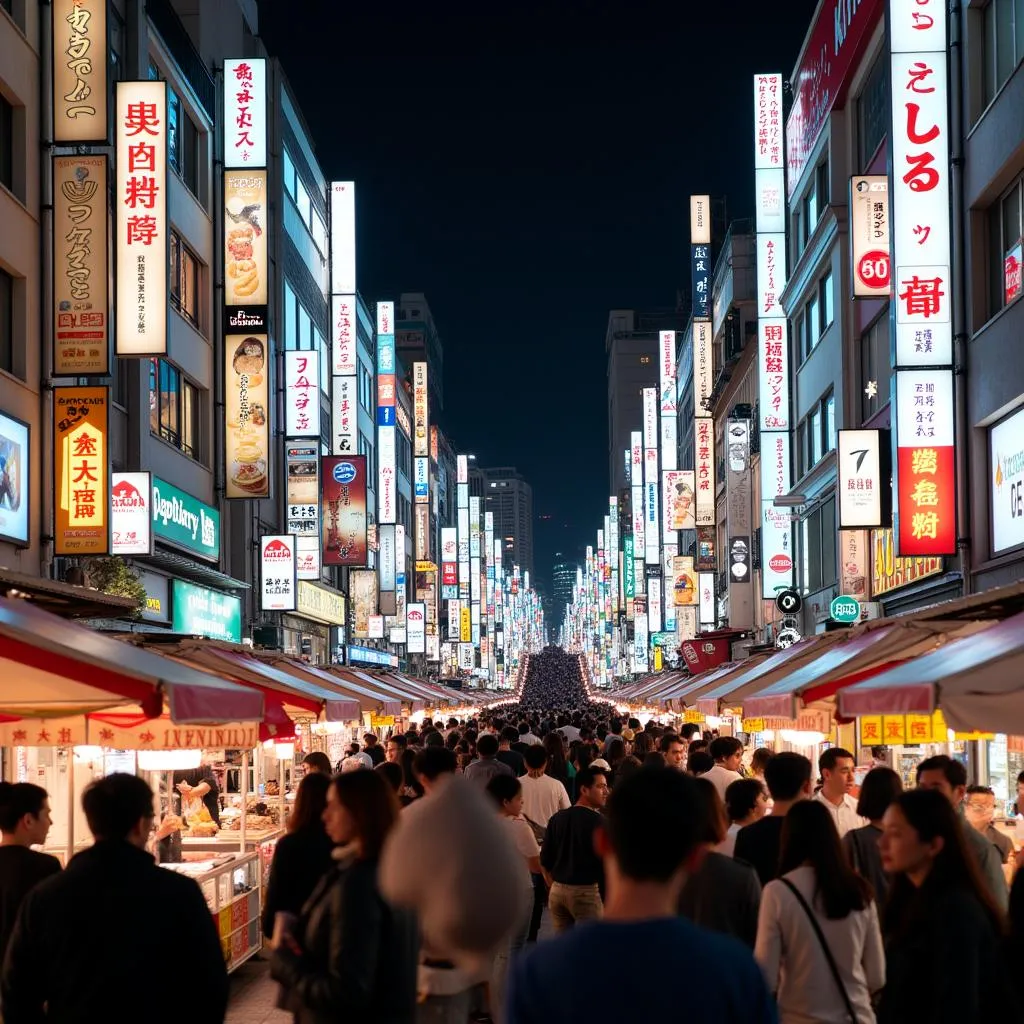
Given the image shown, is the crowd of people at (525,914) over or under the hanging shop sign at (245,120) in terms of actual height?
under

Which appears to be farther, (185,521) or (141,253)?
(185,521)

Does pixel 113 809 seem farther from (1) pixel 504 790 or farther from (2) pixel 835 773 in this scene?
(1) pixel 504 790

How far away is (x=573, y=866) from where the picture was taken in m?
11.1

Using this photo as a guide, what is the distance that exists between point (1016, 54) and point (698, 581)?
44213 mm

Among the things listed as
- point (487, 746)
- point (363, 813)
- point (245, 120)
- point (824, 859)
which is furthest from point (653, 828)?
point (245, 120)

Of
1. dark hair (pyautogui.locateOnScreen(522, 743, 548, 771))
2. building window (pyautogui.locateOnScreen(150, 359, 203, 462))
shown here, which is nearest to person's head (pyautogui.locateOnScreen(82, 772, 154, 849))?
dark hair (pyautogui.locateOnScreen(522, 743, 548, 771))

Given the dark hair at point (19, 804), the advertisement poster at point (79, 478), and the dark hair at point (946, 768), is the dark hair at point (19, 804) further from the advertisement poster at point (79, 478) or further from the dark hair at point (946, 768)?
the advertisement poster at point (79, 478)

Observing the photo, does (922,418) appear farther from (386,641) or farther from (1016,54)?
(386,641)

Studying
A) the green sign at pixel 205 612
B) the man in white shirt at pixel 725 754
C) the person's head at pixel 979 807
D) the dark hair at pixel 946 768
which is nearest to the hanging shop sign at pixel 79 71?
the green sign at pixel 205 612

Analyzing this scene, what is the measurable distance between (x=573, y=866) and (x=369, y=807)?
221 inches

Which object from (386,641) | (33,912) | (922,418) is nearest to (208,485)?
(922,418)

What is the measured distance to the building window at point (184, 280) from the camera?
107 ft

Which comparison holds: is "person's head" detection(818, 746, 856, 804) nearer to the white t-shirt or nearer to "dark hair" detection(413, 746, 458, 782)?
"dark hair" detection(413, 746, 458, 782)

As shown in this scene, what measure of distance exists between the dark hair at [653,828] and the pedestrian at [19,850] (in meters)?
4.55
